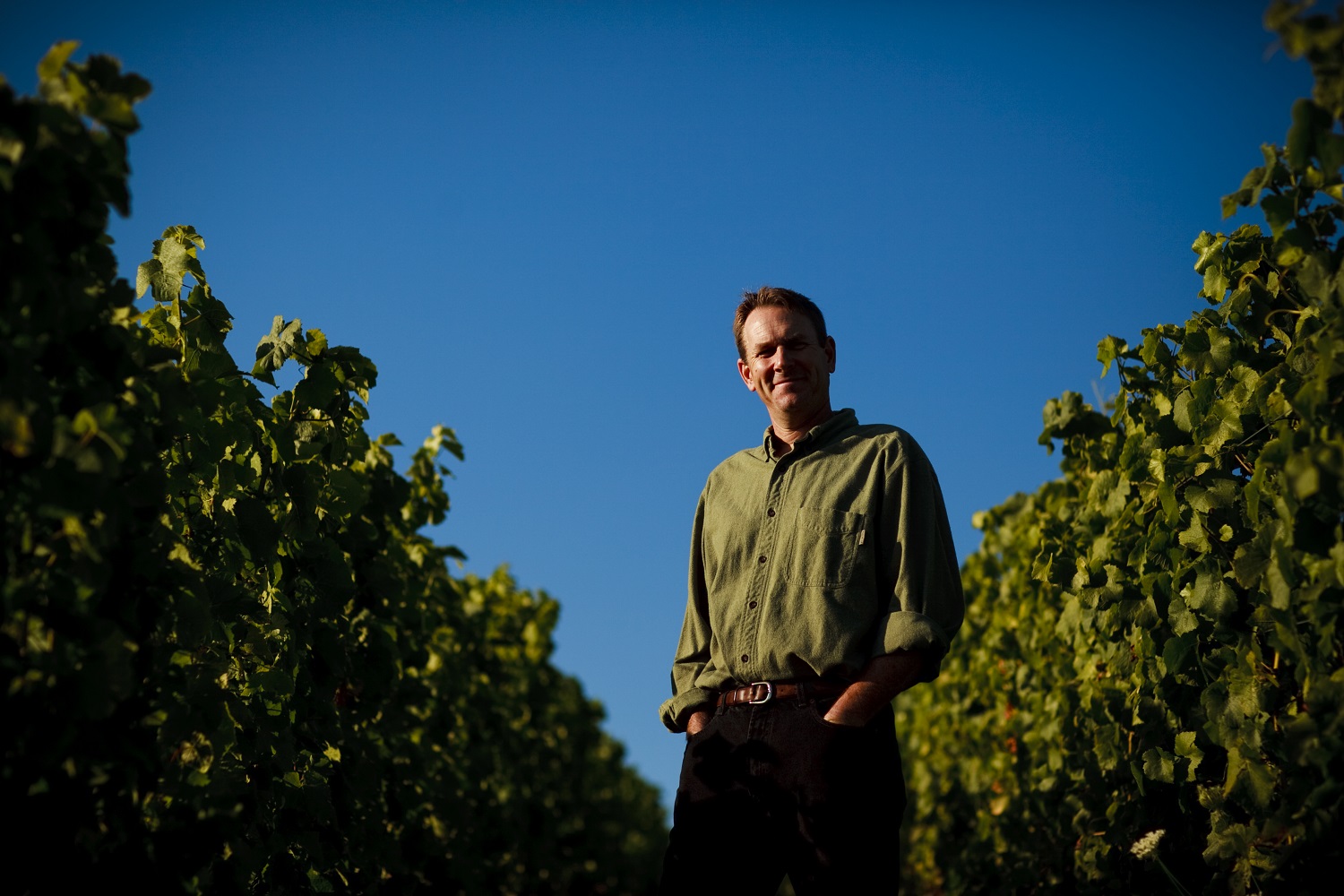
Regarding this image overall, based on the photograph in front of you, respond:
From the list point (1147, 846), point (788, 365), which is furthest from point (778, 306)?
point (1147, 846)

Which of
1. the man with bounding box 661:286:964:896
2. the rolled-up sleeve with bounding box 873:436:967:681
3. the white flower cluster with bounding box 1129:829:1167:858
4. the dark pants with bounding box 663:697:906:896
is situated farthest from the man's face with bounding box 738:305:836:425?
the white flower cluster with bounding box 1129:829:1167:858

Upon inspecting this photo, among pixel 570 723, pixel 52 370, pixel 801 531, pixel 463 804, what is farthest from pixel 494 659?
pixel 52 370

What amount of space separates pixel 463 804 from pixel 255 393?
307 centimetres

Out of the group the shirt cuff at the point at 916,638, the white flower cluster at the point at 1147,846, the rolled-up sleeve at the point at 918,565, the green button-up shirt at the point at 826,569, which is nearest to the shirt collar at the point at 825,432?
the green button-up shirt at the point at 826,569

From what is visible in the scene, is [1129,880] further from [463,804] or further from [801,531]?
[463,804]

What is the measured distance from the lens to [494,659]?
778 centimetres

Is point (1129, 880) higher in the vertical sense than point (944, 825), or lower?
lower

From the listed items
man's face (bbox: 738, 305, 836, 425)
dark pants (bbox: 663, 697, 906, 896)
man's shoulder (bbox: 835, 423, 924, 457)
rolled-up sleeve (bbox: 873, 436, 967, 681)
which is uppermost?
man's face (bbox: 738, 305, 836, 425)

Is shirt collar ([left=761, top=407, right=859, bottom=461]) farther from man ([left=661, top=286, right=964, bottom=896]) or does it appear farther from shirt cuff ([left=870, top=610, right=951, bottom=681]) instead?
shirt cuff ([left=870, top=610, right=951, bottom=681])

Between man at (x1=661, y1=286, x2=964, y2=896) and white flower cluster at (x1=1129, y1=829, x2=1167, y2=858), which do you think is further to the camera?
white flower cluster at (x1=1129, y1=829, x2=1167, y2=858)

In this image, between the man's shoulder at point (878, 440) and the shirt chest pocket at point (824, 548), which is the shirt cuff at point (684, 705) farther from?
the man's shoulder at point (878, 440)

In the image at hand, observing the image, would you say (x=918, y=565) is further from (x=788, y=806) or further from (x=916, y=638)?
(x=788, y=806)

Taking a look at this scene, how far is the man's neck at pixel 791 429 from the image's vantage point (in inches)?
119

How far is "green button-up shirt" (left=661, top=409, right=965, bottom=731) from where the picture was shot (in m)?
2.62
